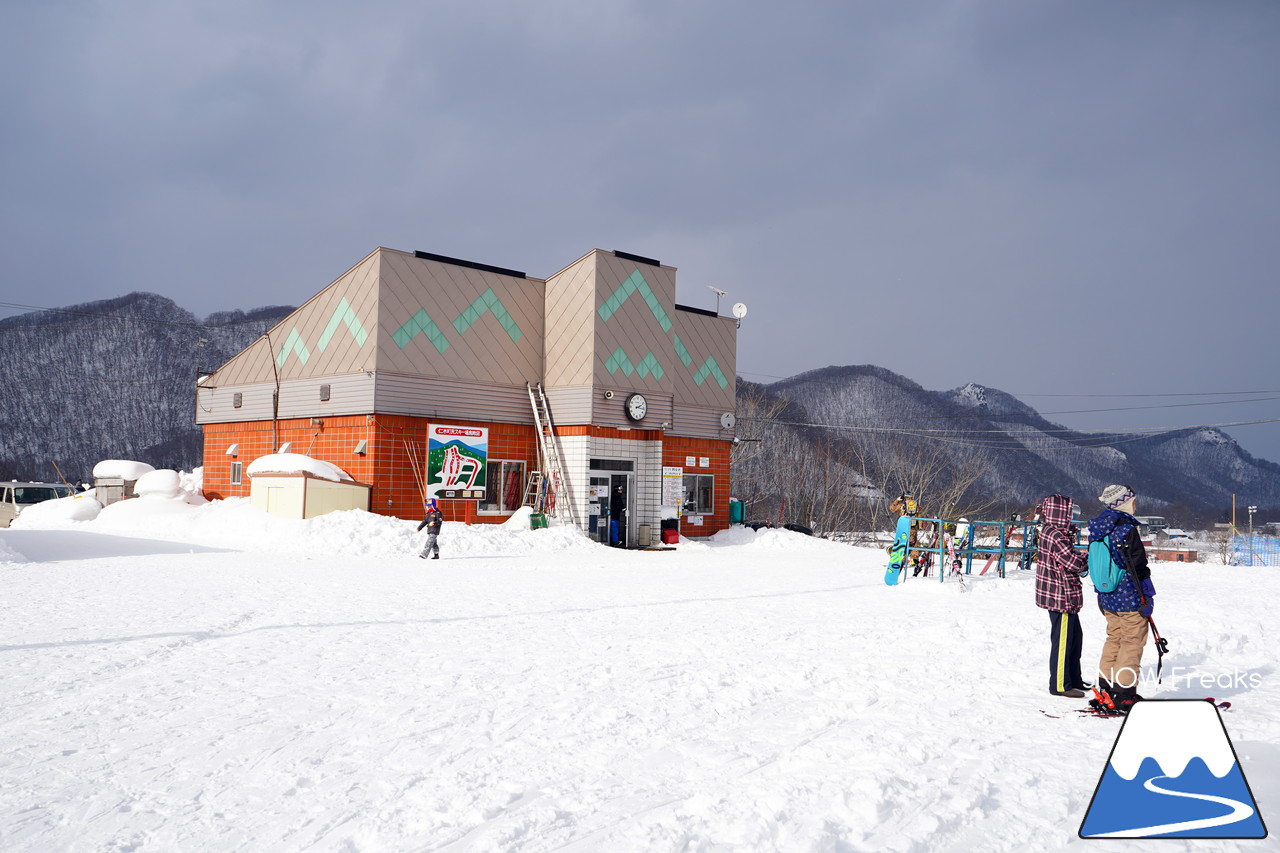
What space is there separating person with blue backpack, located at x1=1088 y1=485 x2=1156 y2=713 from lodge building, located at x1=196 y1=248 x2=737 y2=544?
17794mm

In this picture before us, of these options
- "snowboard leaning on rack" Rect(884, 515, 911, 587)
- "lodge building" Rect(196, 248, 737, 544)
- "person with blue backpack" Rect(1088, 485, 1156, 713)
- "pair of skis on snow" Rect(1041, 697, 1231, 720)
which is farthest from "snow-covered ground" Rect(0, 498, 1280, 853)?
"lodge building" Rect(196, 248, 737, 544)

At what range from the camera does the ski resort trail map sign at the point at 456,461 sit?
22234 millimetres

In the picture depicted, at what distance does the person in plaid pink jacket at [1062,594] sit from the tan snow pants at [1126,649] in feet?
1.34

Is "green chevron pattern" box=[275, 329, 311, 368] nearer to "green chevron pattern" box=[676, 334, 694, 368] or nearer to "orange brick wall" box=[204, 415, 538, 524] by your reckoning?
"orange brick wall" box=[204, 415, 538, 524]

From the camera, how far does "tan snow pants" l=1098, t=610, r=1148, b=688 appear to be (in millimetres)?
5711

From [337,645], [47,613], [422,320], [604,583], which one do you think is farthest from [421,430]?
[337,645]

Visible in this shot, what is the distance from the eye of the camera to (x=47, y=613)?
9.16 metres

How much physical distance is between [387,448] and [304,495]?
2.42 meters

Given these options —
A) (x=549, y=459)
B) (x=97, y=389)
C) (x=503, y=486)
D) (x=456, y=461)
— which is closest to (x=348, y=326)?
(x=456, y=461)

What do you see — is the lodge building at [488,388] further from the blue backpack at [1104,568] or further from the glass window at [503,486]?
the blue backpack at [1104,568]

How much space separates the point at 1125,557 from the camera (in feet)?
18.7

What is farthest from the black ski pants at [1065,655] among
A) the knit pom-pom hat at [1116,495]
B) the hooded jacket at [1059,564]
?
the knit pom-pom hat at [1116,495]

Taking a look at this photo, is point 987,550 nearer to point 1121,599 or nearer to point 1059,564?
point 1059,564

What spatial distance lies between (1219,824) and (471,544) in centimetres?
1729
